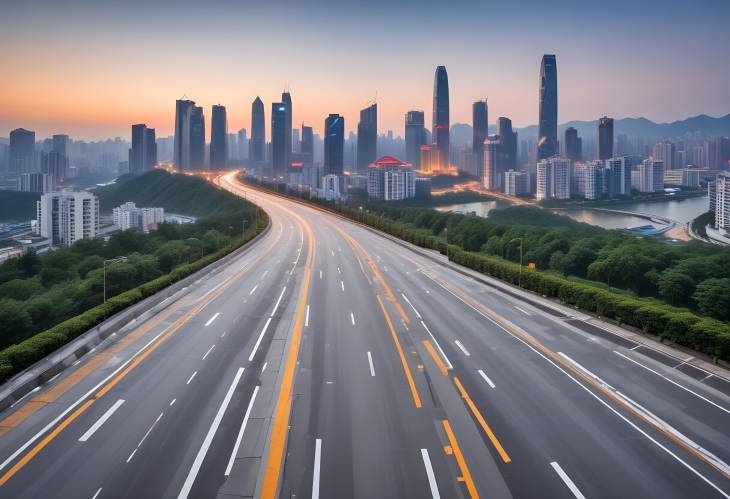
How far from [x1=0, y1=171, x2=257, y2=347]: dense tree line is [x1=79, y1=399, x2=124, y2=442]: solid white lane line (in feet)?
100

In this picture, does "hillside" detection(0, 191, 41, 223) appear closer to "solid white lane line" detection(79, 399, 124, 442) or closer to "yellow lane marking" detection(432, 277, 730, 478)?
"solid white lane line" detection(79, 399, 124, 442)

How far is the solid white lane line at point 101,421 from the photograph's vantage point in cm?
1212

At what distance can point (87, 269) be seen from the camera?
196 feet

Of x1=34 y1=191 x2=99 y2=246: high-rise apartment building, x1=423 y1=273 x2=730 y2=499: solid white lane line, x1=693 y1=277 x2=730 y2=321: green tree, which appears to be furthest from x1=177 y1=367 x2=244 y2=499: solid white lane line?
x1=34 y1=191 x2=99 y2=246: high-rise apartment building

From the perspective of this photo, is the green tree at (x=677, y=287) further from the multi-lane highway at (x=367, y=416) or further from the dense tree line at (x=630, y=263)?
the multi-lane highway at (x=367, y=416)

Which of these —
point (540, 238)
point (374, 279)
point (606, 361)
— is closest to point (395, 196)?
point (540, 238)

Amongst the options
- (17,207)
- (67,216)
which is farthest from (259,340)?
(17,207)

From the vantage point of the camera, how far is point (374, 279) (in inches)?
1394

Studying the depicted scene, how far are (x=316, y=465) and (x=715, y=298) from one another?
3361 cm

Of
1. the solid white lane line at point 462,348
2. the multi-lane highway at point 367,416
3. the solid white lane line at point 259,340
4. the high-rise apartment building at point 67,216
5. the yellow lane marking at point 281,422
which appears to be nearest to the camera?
the yellow lane marking at point 281,422

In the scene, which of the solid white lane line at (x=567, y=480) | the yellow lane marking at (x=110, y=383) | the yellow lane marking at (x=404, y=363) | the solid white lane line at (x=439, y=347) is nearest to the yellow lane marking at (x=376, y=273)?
the yellow lane marking at (x=404, y=363)

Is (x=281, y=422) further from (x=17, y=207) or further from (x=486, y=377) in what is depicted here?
(x=17, y=207)

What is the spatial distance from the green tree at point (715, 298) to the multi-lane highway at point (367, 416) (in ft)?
55.4

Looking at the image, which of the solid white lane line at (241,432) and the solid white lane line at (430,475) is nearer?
the solid white lane line at (430,475)
